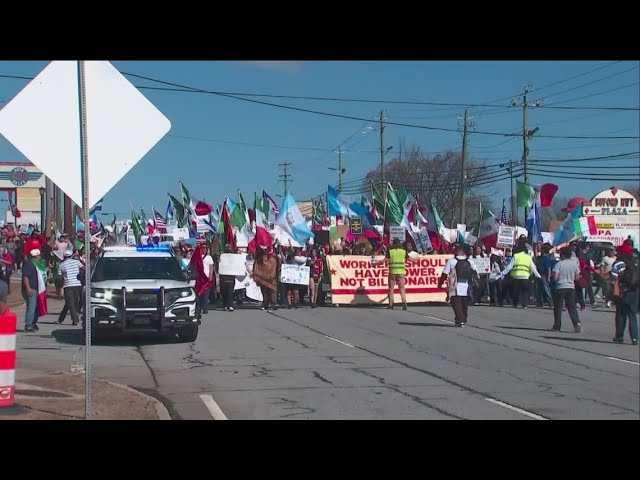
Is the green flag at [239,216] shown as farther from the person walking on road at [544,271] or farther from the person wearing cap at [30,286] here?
the person wearing cap at [30,286]

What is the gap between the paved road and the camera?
29.8 ft

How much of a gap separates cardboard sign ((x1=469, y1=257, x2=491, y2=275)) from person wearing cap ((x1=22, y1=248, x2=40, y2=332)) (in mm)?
12764

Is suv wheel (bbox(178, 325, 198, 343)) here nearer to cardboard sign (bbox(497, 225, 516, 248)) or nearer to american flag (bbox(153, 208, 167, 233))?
cardboard sign (bbox(497, 225, 516, 248))

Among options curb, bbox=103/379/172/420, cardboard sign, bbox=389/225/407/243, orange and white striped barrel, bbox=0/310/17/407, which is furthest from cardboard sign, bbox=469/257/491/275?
orange and white striped barrel, bbox=0/310/17/407

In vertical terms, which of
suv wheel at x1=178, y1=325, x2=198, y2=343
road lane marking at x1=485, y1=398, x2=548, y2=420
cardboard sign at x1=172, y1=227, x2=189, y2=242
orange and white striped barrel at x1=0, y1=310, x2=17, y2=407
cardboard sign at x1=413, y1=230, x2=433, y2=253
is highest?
cardboard sign at x1=172, y1=227, x2=189, y2=242

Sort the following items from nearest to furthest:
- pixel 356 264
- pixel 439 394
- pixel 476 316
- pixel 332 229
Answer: pixel 439 394, pixel 476 316, pixel 356 264, pixel 332 229

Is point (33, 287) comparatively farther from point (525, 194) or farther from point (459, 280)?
point (525, 194)

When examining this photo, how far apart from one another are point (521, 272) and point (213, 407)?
43.8 feet

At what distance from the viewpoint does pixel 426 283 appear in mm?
23734

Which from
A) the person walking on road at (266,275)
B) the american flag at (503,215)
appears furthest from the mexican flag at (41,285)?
the american flag at (503,215)
